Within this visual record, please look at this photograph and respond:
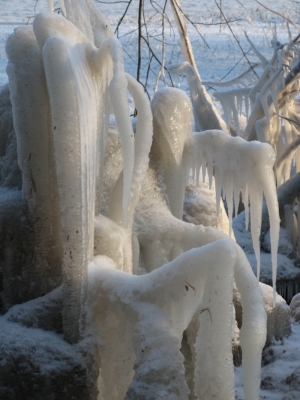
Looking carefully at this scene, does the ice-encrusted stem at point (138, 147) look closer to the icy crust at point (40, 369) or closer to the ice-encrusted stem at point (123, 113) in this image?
the ice-encrusted stem at point (123, 113)

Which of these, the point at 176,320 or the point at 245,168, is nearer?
the point at 176,320

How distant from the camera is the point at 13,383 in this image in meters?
2.09

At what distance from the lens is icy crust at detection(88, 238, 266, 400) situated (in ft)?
5.98

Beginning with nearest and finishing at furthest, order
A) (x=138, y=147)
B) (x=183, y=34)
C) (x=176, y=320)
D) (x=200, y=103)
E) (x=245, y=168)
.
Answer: (x=176, y=320)
(x=138, y=147)
(x=245, y=168)
(x=200, y=103)
(x=183, y=34)

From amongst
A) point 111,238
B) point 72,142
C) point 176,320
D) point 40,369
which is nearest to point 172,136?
point 111,238

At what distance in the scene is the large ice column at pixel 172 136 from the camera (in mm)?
2684

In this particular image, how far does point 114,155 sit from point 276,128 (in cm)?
359

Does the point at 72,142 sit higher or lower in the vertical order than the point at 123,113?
lower

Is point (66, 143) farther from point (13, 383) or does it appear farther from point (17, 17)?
point (17, 17)

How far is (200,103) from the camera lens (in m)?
5.77

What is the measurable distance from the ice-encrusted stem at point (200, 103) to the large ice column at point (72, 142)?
3619 mm

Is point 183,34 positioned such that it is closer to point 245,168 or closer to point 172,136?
point 172,136

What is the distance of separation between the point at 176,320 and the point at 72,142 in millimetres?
715

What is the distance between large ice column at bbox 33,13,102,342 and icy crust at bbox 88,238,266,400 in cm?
9
